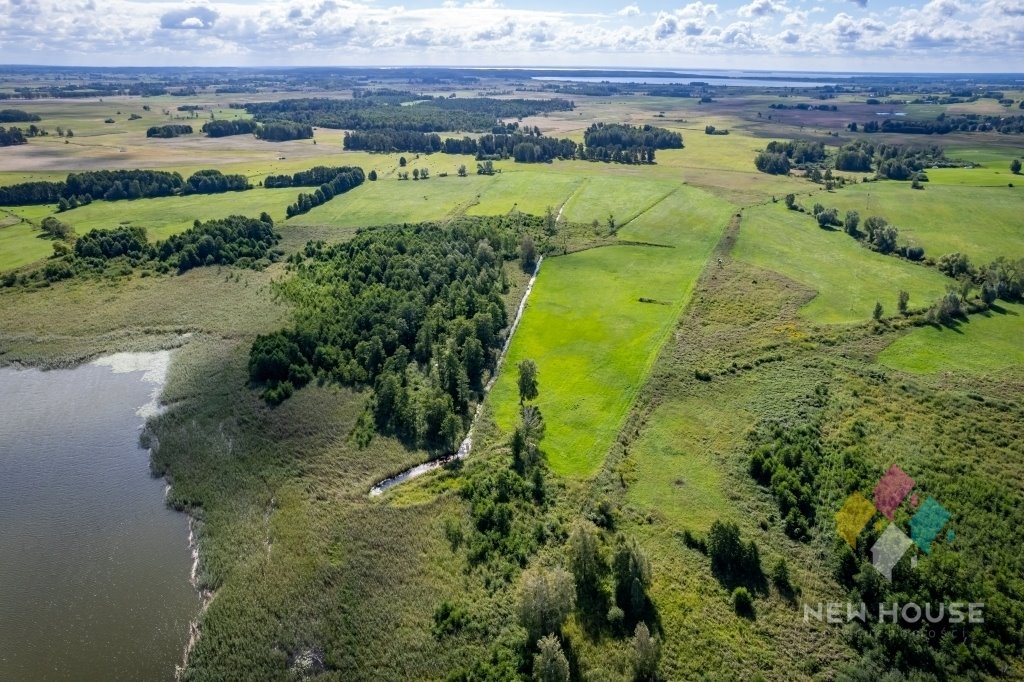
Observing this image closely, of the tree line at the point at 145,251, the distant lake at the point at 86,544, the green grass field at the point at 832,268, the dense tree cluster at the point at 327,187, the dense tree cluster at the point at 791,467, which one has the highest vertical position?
the dense tree cluster at the point at 327,187

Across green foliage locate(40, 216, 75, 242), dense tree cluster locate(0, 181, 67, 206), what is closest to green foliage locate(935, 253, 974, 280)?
green foliage locate(40, 216, 75, 242)

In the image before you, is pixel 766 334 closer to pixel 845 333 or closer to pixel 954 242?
pixel 845 333

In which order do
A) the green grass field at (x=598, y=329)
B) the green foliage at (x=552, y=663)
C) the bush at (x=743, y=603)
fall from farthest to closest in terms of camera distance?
1. the green grass field at (x=598, y=329)
2. the bush at (x=743, y=603)
3. the green foliage at (x=552, y=663)

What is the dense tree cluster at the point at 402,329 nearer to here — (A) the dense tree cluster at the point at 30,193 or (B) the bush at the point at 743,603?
(B) the bush at the point at 743,603

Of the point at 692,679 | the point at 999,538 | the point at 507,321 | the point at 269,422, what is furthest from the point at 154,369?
the point at 999,538

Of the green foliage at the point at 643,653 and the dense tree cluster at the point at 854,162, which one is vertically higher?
the dense tree cluster at the point at 854,162

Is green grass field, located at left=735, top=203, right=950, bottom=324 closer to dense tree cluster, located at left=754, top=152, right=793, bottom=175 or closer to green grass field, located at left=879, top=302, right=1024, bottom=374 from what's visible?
green grass field, located at left=879, top=302, right=1024, bottom=374

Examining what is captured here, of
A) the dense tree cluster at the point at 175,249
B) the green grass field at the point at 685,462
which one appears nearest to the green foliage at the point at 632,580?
the green grass field at the point at 685,462

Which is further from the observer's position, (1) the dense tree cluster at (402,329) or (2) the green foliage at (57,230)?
(2) the green foliage at (57,230)
